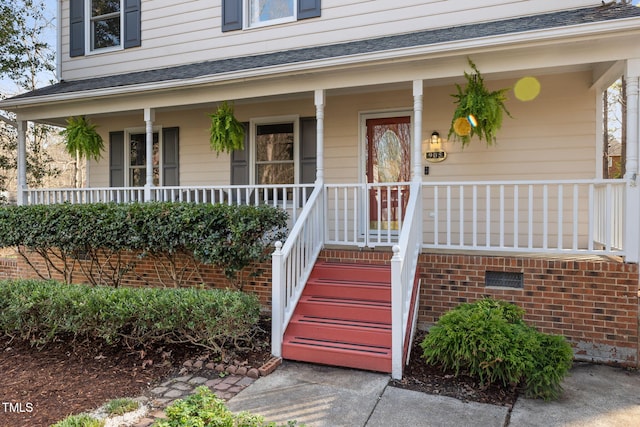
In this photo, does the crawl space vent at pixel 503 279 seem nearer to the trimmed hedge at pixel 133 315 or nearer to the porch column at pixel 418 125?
the porch column at pixel 418 125

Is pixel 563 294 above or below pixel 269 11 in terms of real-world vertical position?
below

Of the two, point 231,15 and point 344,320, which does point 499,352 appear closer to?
point 344,320

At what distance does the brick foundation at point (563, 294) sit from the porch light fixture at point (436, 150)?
1.88 meters

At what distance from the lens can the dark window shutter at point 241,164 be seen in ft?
25.5

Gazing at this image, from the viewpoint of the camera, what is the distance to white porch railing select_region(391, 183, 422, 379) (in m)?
3.97

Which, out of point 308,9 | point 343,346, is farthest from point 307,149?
point 343,346

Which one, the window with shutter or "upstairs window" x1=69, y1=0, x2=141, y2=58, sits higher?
"upstairs window" x1=69, y1=0, x2=141, y2=58

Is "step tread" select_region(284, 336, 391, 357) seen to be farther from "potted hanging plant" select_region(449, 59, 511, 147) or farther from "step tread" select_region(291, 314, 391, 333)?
"potted hanging plant" select_region(449, 59, 511, 147)

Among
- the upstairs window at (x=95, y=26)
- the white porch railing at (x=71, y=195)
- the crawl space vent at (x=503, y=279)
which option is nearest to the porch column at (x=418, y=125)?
the crawl space vent at (x=503, y=279)

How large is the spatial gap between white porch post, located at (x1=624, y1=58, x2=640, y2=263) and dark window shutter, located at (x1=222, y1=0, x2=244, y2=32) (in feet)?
19.9

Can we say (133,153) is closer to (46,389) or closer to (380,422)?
(46,389)

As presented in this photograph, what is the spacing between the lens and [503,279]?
5.03m

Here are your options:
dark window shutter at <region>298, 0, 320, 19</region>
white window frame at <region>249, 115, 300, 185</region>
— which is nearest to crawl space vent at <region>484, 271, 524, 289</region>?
white window frame at <region>249, 115, 300, 185</region>

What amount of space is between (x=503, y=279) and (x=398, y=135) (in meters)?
2.86
